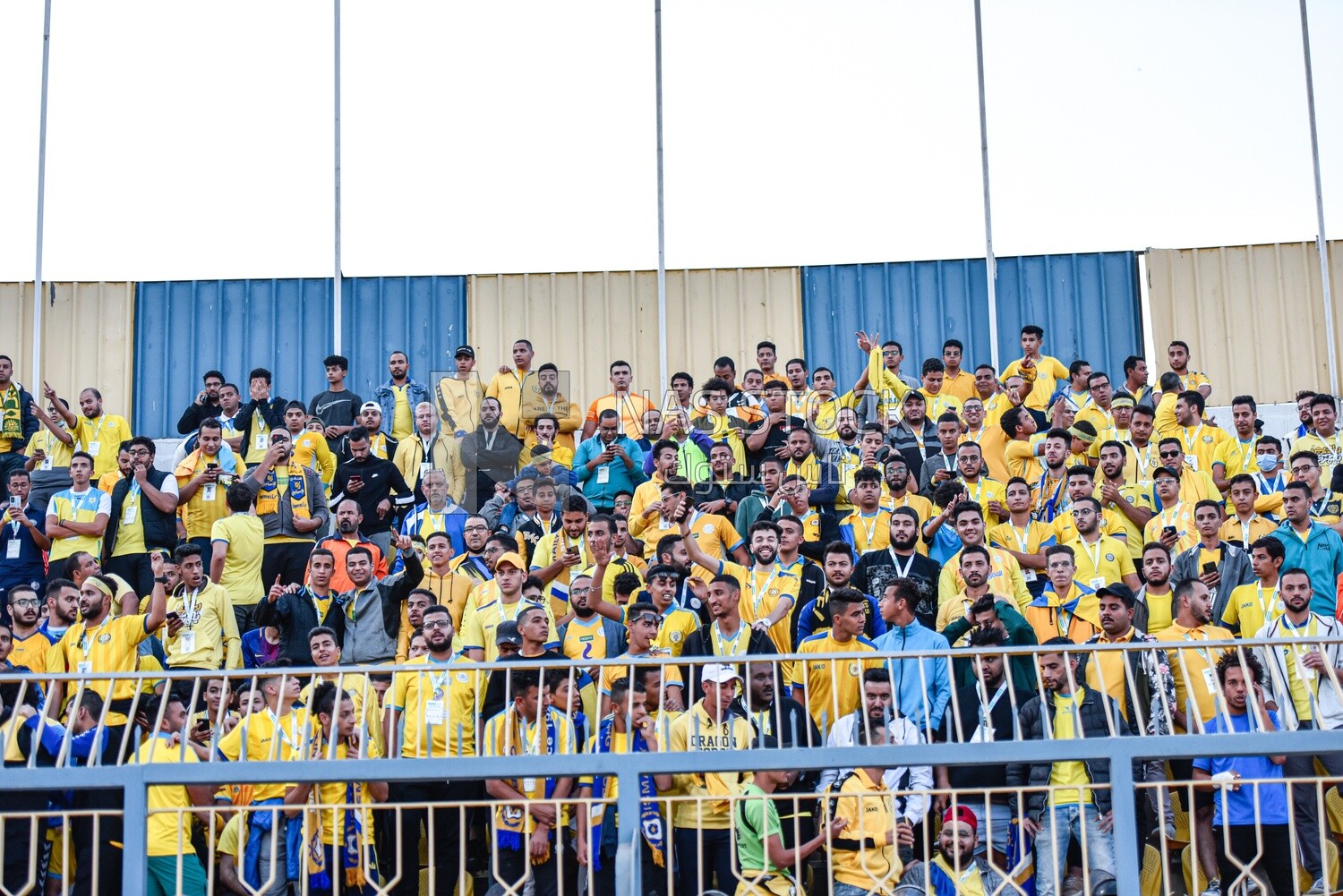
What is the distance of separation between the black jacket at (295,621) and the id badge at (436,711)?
223 cm

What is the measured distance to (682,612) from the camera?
10547 millimetres

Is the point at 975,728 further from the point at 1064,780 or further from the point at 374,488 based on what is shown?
the point at 374,488

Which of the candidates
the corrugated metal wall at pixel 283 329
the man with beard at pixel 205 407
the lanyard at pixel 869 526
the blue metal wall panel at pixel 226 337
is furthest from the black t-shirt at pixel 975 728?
the blue metal wall panel at pixel 226 337

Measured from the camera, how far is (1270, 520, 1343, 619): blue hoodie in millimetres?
10875

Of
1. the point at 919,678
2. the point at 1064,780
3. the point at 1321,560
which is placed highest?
the point at 1321,560

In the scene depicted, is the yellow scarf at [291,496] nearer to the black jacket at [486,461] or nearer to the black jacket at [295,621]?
the black jacket at [486,461]

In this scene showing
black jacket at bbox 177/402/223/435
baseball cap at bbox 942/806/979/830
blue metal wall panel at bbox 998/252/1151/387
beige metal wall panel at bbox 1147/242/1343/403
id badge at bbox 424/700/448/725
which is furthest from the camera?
blue metal wall panel at bbox 998/252/1151/387

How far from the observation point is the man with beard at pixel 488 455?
13.8 meters

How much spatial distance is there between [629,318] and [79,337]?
641 centimetres

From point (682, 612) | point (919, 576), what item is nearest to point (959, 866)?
point (682, 612)

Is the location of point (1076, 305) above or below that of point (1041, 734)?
above

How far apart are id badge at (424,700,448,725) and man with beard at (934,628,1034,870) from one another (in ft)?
9.14

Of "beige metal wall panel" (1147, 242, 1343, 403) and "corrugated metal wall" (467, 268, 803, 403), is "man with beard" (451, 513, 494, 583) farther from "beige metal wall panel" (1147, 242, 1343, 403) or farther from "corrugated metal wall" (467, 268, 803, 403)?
"beige metal wall panel" (1147, 242, 1343, 403)

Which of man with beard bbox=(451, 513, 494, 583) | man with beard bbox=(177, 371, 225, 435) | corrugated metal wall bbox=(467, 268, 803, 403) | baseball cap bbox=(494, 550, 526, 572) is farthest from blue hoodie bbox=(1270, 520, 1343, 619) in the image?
man with beard bbox=(177, 371, 225, 435)
